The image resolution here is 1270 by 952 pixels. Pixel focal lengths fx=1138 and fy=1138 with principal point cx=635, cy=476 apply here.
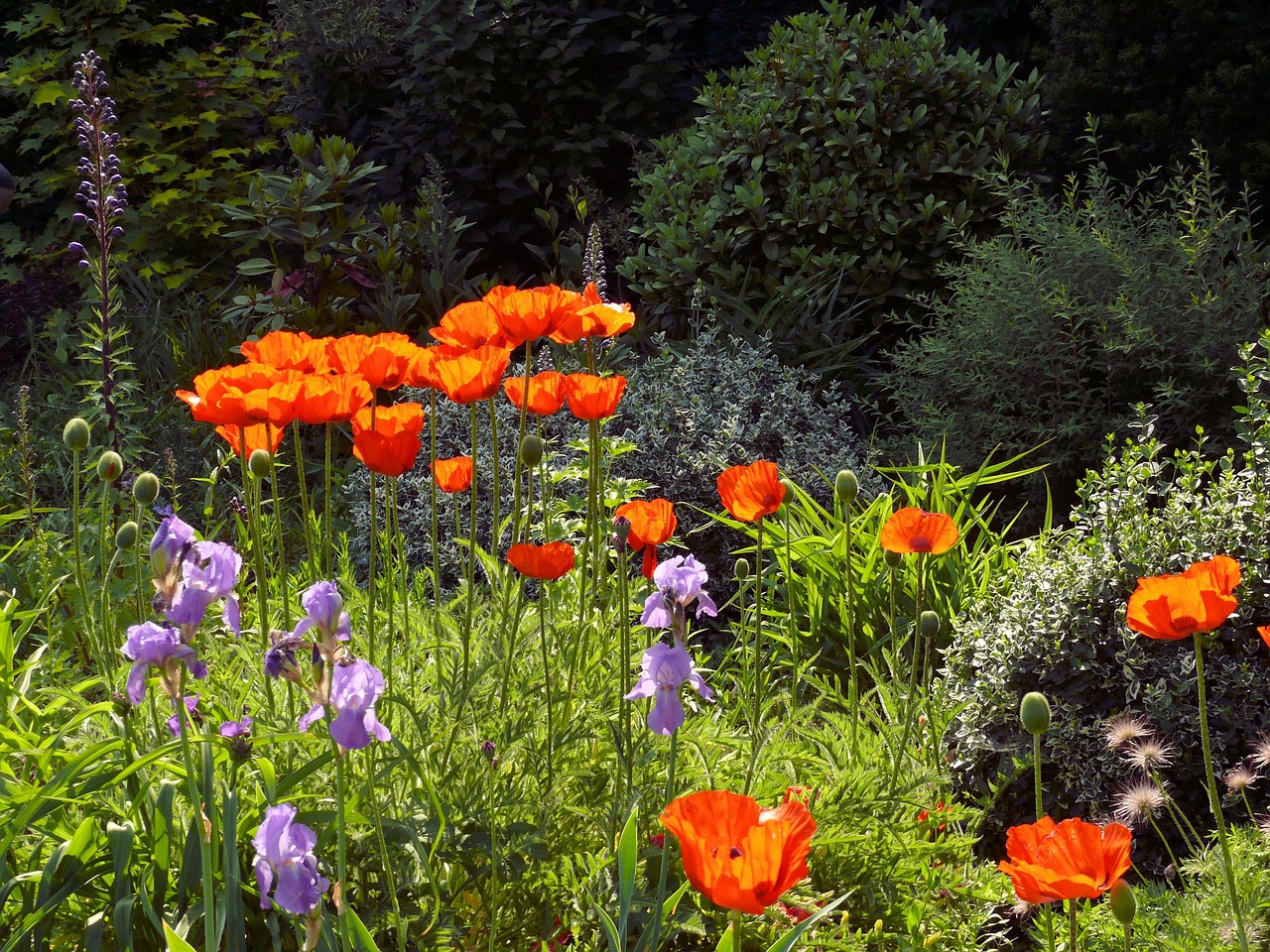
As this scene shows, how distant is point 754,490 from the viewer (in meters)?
1.88

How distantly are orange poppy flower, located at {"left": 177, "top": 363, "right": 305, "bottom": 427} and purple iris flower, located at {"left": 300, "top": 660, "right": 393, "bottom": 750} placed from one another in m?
0.64

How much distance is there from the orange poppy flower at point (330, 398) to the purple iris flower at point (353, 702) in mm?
633

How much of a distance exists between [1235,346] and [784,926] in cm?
278

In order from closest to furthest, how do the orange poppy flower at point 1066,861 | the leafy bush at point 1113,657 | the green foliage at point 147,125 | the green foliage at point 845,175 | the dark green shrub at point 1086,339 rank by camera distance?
the orange poppy flower at point 1066,861 → the leafy bush at point 1113,657 → the dark green shrub at point 1086,339 → the green foliage at point 845,175 → the green foliage at point 147,125

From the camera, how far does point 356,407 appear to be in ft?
5.65

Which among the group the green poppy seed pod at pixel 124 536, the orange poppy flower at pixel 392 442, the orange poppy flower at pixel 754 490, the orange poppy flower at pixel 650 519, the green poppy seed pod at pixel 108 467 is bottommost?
the orange poppy flower at pixel 650 519

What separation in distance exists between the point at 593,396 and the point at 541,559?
306mm

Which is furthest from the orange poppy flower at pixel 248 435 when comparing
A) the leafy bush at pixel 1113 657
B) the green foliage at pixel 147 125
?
the green foliage at pixel 147 125

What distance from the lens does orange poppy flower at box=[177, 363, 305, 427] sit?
159cm

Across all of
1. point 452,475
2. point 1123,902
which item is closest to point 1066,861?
point 1123,902

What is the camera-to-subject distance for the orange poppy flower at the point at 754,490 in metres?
1.87

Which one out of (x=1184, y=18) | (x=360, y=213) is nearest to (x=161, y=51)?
(x=360, y=213)

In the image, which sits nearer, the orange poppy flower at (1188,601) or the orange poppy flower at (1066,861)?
the orange poppy flower at (1066,861)

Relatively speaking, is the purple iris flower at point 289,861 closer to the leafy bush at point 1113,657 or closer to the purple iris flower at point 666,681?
the purple iris flower at point 666,681
